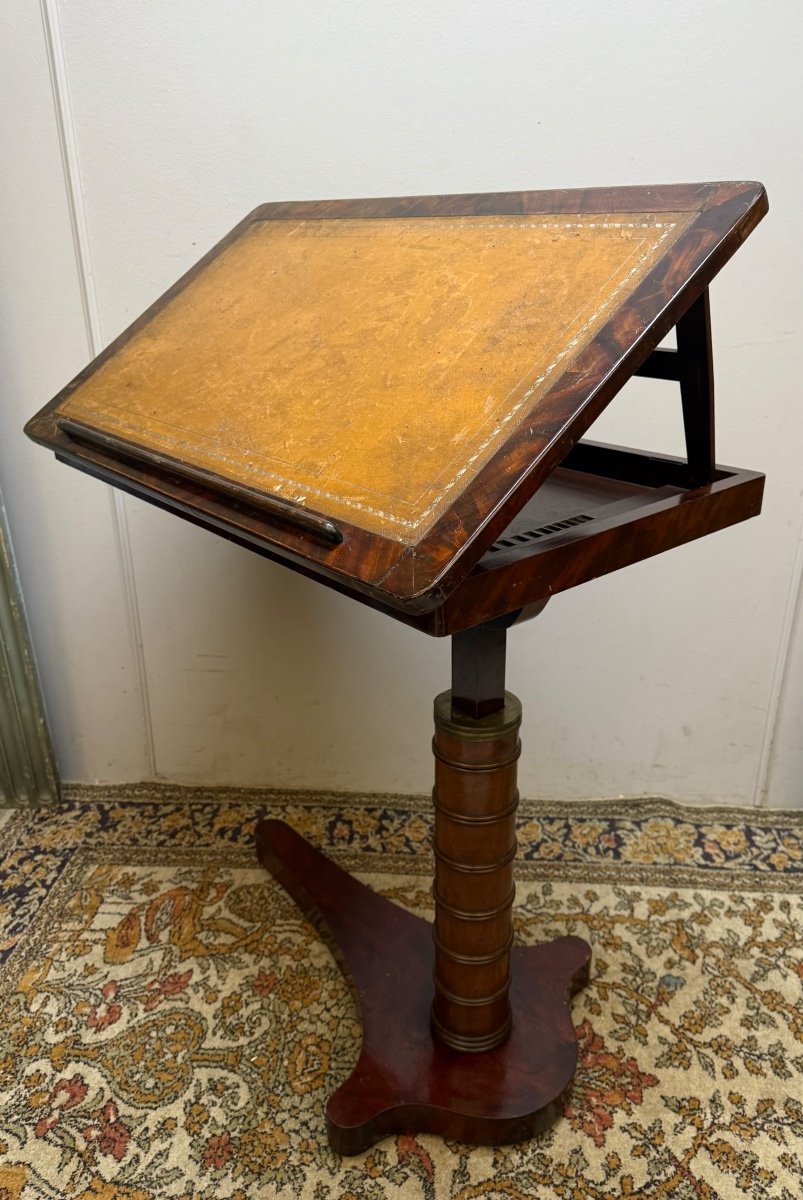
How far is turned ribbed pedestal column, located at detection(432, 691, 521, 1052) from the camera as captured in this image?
1513 mm

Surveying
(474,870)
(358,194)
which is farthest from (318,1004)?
(358,194)

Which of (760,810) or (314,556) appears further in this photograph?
(760,810)

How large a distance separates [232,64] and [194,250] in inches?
16.1

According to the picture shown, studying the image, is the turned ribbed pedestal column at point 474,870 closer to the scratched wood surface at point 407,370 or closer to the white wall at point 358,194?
the scratched wood surface at point 407,370

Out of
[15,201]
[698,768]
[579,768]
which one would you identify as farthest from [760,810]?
[15,201]

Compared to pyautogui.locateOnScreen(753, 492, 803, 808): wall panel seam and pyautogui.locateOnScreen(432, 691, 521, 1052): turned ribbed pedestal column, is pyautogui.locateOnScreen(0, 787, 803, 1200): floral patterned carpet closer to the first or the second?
pyautogui.locateOnScreen(753, 492, 803, 808): wall panel seam

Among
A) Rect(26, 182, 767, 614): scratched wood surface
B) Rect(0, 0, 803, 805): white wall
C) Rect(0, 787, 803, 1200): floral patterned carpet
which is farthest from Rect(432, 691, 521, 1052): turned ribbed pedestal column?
Rect(0, 0, 803, 805): white wall

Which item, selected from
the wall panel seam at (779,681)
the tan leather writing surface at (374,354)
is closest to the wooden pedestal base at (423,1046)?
the wall panel seam at (779,681)

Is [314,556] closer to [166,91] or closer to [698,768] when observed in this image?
[166,91]

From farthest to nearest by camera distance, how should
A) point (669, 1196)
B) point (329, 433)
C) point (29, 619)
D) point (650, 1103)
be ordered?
point (29, 619), point (650, 1103), point (669, 1196), point (329, 433)

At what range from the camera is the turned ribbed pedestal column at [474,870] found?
4.96 ft

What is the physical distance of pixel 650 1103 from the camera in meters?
1.74

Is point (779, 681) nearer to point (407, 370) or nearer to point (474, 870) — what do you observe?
point (474, 870)

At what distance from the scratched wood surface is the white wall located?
1.93 feet
